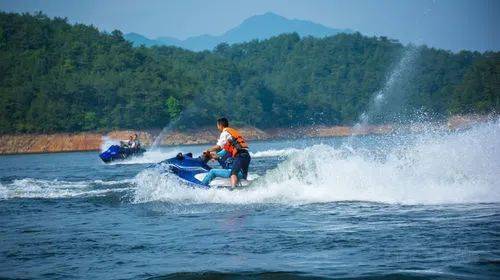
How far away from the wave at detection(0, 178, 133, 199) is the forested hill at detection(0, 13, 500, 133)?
65.0 m

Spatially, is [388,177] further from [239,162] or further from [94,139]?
[94,139]

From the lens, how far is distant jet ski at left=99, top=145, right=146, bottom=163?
3819cm

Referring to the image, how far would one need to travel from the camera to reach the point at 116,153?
1513 inches

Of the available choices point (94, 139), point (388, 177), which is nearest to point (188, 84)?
point (94, 139)

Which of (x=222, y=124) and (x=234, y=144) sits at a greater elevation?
(x=222, y=124)

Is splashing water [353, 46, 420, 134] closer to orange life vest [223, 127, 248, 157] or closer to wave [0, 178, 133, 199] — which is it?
wave [0, 178, 133, 199]

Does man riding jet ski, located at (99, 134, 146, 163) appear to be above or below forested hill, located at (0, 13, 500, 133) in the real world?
below

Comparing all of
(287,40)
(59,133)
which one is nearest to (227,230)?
(59,133)

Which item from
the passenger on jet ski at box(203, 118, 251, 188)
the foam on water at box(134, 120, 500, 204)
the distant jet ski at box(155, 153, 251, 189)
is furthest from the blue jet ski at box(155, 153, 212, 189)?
the passenger on jet ski at box(203, 118, 251, 188)

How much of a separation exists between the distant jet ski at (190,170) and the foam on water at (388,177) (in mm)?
164

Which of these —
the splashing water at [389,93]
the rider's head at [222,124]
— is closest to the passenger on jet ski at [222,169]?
the rider's head at [222,124]

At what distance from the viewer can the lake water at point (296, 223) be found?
8.74 metres

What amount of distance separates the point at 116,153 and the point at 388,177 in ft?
83.5

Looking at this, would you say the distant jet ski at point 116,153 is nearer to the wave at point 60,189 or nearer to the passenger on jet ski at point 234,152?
the wave at point 60,189
